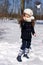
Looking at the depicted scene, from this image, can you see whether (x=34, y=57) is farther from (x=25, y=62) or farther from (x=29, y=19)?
(x=29, y=19)

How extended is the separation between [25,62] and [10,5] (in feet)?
Result: 129

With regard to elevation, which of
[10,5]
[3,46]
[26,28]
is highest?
[26,28]

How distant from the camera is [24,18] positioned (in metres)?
6.33

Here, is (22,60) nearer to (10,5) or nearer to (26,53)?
(26,53)

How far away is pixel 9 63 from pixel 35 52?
1569mm

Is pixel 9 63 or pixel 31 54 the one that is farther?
pixel 31 54

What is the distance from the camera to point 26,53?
6.58 meters

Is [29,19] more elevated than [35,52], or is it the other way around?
[29,19]

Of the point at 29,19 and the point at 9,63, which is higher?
the point at 29,19

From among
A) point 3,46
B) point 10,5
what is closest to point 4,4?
point 10,5

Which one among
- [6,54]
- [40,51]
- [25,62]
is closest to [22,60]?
[25,62]

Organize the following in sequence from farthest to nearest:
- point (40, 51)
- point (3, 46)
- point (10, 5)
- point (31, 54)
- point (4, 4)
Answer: point (10, 5) → point (4, 4) → point (3, 46) → point (40, 51) → point (31, 54)

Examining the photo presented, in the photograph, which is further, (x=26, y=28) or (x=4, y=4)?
(x=4, y=4)

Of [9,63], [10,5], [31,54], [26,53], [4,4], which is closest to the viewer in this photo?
[9,63]
